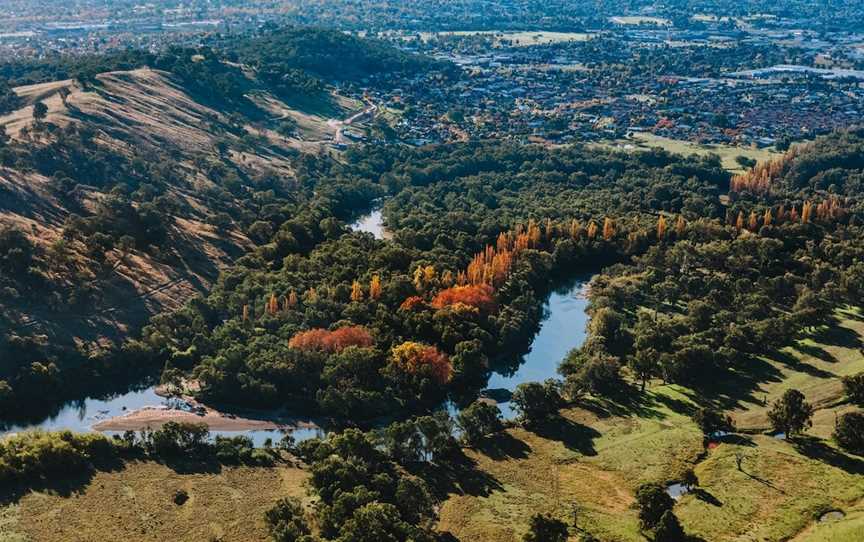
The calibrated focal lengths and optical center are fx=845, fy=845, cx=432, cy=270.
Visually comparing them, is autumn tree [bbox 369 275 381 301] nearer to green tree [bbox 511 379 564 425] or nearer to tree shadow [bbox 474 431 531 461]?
green tree [bbox 511 379 564 425]

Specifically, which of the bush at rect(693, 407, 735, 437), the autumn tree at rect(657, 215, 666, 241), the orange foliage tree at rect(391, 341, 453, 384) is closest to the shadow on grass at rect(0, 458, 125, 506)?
the orange foliage tree at rect(391, 341, 453, 384)

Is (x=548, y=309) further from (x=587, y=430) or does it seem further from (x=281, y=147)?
(x=281, y=147)

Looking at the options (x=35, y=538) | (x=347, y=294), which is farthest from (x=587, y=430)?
(x=35, y=538)

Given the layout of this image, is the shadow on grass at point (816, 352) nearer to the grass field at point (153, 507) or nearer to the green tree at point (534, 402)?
the green tree at point (534, 402)

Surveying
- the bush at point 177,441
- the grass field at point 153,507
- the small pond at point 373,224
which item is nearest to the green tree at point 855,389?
the grass field at point 153,507

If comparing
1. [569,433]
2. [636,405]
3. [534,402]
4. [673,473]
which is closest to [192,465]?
[534,402]

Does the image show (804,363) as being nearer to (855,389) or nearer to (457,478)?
(855,389)
